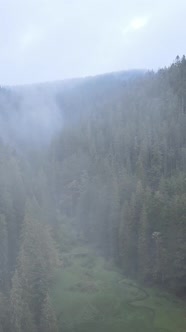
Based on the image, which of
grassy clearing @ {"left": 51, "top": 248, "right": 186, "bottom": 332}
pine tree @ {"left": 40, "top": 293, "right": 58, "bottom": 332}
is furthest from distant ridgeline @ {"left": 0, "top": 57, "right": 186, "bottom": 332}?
grassy clearing @ {"left": 51, "top": 248, "right": 186, "bottom": 332}

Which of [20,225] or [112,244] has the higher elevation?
[20,225]

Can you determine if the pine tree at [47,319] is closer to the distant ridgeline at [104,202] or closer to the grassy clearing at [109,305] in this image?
the distant ridgeline at [104,202]

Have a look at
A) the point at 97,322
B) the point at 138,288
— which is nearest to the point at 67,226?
the point at 138,288

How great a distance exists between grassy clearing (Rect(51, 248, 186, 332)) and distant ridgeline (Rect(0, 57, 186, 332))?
131 inches

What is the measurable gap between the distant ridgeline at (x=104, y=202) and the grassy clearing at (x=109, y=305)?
3.34 metres

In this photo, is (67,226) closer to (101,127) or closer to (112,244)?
(112,244)

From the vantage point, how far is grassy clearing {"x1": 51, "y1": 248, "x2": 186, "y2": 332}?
60.1m

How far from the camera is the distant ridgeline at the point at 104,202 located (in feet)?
210

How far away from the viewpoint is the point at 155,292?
7206 cm

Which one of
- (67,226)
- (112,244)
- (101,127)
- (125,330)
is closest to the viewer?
(125,330)

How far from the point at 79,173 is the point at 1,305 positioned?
92047 mm

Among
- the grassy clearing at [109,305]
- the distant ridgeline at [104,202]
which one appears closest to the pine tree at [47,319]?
the distant ridgeline at [104,202]

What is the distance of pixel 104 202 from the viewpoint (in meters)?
98.9

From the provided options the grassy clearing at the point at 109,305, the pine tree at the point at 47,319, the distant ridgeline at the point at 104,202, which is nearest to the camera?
the pine tree at the point at 47,319
